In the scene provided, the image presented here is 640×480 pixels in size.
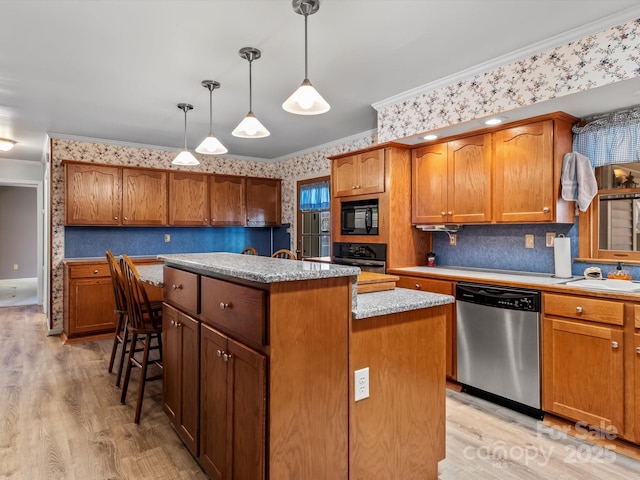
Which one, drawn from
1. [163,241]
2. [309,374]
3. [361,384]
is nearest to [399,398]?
[361,384]

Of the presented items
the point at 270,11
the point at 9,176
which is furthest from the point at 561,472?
the point at 9,176

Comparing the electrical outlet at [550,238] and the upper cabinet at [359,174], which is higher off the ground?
the upper cabinet at [359,174]

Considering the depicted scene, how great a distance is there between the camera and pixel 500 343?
276cm

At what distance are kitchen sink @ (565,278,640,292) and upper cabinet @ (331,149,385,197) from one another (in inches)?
69.2

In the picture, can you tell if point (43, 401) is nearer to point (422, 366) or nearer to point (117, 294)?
point (117, 294)

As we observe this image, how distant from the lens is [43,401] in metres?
2.90

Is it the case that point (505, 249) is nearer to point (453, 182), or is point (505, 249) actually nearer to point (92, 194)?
point (453, 182)

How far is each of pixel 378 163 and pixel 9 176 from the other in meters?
6.36

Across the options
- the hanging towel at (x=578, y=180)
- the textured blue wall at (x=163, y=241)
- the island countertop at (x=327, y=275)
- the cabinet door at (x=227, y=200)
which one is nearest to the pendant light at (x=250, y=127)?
the island countertop at (x=327, y=275)

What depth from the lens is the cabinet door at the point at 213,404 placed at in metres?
1.71

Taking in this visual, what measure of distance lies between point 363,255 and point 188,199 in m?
2.78

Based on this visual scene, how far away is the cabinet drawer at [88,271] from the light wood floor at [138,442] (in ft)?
4.43

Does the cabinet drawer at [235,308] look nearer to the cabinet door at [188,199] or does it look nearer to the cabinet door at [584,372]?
the cabinet door at [584,372]

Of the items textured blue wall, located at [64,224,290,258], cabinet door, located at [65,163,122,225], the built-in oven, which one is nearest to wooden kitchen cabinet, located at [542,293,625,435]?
the built-in oven
